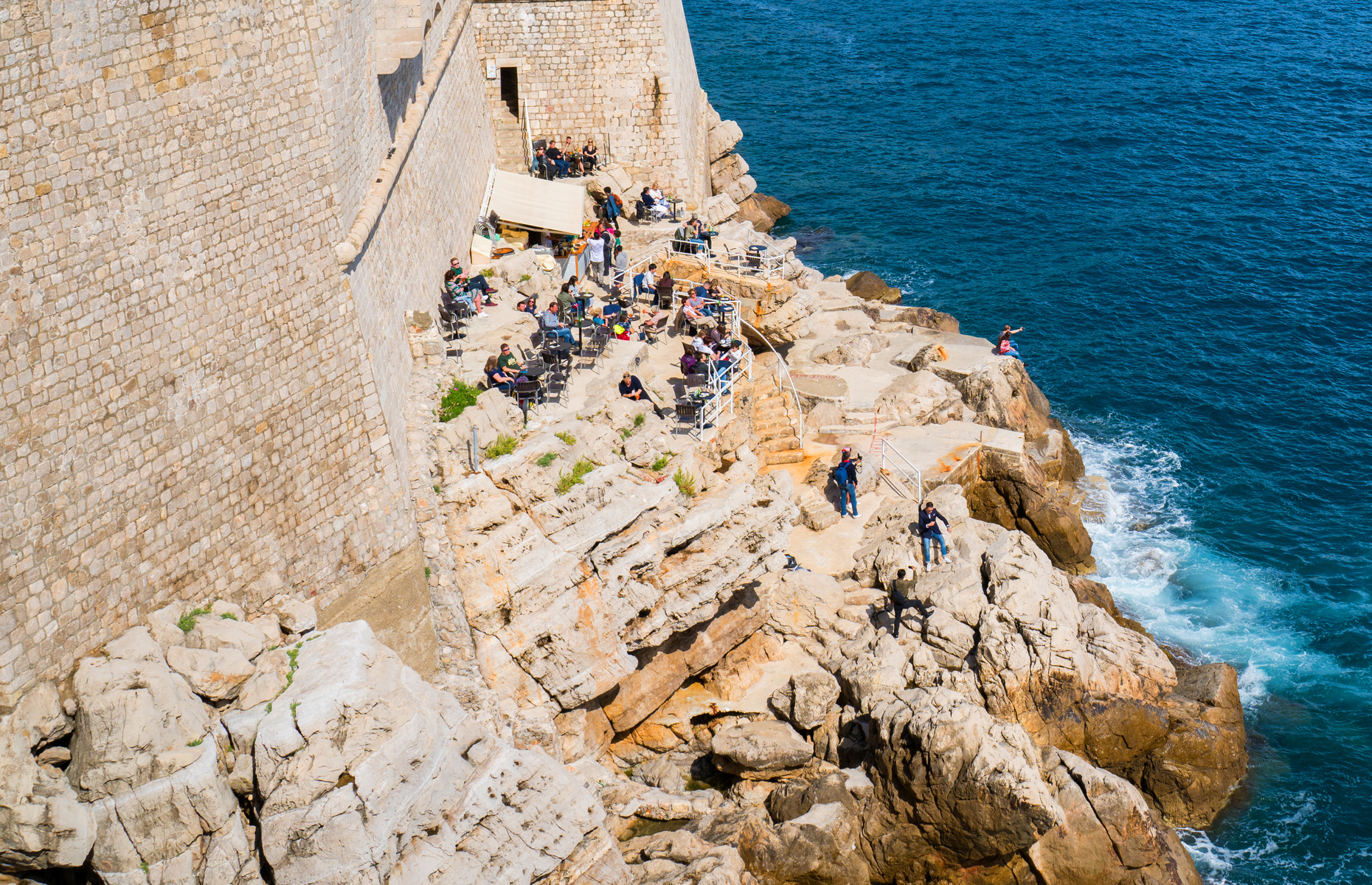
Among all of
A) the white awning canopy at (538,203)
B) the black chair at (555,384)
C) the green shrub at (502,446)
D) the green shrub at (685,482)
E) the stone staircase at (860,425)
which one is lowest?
the stone staircase at (860,425)

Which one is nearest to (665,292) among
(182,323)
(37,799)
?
(182,323)

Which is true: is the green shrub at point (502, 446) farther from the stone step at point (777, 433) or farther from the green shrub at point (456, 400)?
the stone step at point (777, 433)

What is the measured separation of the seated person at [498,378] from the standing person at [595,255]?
25.0 feet

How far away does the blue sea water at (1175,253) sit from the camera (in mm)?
28672

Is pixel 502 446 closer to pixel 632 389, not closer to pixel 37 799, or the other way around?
pixel 632 389

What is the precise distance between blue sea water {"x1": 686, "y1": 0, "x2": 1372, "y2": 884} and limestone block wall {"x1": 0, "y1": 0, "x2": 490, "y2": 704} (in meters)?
18.1

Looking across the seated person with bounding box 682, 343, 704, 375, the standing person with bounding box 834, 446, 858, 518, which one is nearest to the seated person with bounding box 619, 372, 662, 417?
the seated person with bounding box 682, 343, 704, 375

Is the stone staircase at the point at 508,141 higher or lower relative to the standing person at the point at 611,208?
higher

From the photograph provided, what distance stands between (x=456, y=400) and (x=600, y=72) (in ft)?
58.2

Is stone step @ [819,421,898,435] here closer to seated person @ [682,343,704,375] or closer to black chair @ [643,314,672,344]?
black chair @ [643,314,672,344]

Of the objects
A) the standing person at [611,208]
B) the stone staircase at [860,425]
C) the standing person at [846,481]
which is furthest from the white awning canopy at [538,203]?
the standing person at [846,481]

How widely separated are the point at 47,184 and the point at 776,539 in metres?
14.0

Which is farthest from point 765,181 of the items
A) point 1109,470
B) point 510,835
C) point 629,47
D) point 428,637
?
point 510,835

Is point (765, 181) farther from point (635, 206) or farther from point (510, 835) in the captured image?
point (510, 835)
